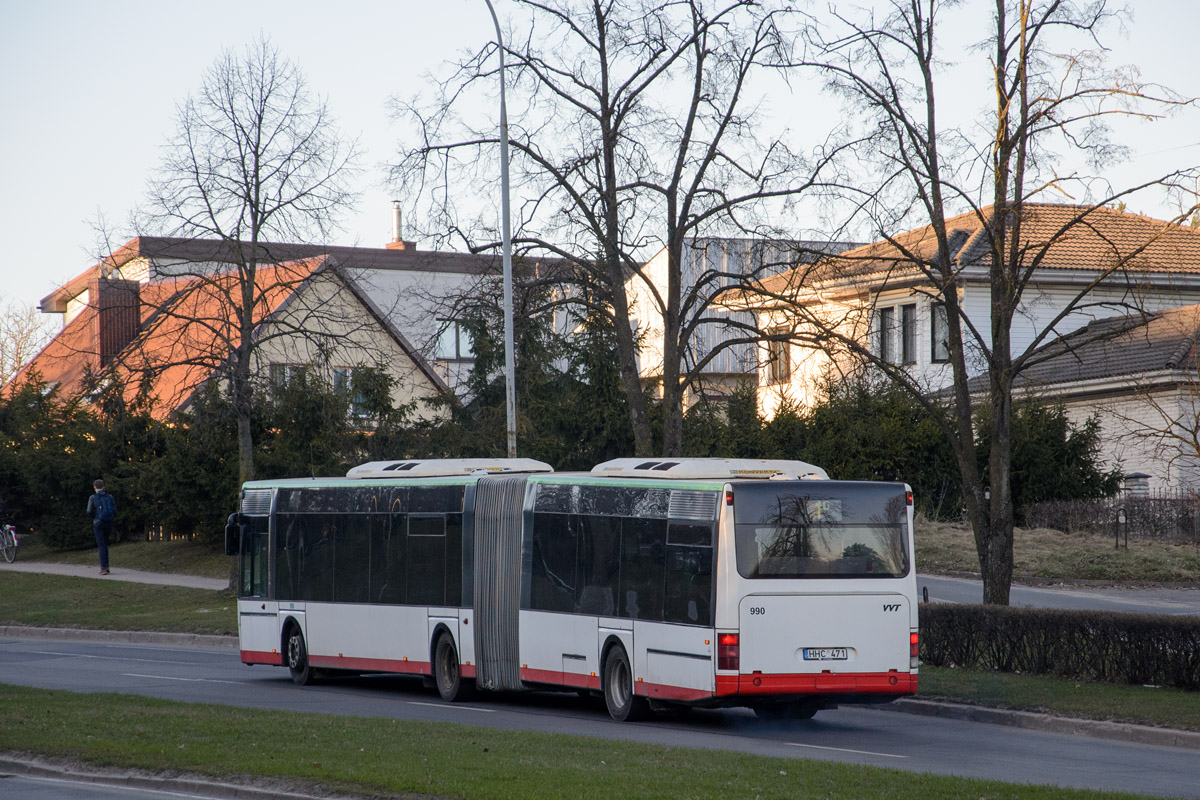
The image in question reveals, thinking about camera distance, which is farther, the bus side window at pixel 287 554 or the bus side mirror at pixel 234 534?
the bus side mirror at pixel 234 534

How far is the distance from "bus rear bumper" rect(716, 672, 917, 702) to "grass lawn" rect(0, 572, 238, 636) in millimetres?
14064

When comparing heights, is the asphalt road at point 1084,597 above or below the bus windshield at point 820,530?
below

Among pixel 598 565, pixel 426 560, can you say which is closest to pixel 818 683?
pixel 598 565

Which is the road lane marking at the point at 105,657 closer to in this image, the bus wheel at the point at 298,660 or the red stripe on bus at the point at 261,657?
the red stripe on bus at the point at 261,657

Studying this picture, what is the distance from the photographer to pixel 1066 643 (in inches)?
671

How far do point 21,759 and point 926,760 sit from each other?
7.25 metres

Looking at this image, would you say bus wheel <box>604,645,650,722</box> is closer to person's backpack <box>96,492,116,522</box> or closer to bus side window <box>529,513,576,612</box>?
bus side window <box>529,513,576,612</box>

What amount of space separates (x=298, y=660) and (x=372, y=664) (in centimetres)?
177

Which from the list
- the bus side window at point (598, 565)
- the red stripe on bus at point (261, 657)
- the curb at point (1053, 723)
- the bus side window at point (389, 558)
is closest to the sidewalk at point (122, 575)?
the red stripe on bus at point (261, 657)

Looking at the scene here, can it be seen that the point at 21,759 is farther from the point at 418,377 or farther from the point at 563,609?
the point at 418,377

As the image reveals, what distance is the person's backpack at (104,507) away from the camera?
35.8m

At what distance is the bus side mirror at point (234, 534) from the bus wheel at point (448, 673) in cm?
498

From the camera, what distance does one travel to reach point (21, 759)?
11664 millimetres

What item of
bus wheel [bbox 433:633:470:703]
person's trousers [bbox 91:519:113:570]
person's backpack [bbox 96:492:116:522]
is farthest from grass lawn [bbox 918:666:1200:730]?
person's trousers [bbox 91:519:113:570]
